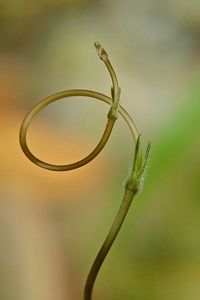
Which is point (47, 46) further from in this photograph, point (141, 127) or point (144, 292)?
point (144, 292)


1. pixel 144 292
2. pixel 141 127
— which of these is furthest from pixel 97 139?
pixel 144 292

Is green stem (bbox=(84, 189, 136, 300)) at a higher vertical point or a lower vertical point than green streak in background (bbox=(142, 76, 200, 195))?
lower

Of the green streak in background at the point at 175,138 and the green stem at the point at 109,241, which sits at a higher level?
the green streak in background at the point at 175,138
